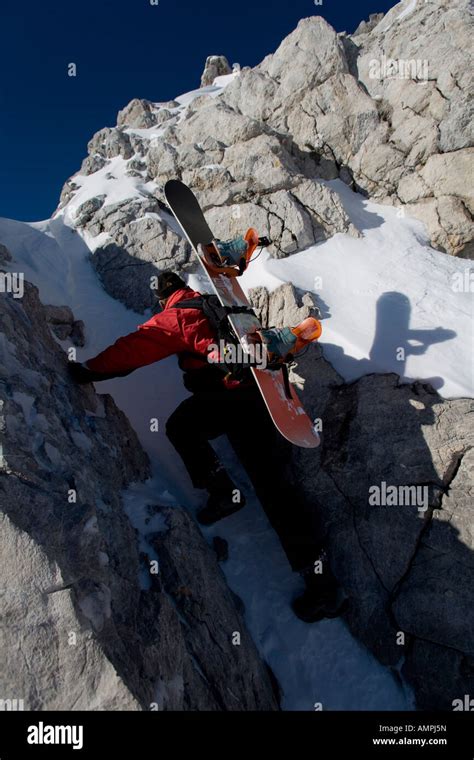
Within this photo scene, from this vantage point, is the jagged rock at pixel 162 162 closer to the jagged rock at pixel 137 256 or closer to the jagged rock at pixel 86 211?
the jagged rock at pixel 86 211

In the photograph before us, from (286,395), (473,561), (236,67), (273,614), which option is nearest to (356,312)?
(286,395)

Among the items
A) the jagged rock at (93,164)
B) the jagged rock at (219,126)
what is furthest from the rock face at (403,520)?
the jagged rock at (93,164)

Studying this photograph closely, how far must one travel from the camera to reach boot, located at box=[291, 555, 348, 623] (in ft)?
17.7

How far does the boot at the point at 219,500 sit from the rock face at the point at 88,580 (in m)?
0.47

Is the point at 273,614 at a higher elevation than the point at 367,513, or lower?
lower

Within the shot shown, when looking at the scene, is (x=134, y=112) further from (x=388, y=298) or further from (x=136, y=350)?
(x=136, y=350)

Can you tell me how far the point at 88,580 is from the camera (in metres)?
3.67

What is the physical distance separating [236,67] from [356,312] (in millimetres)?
18586

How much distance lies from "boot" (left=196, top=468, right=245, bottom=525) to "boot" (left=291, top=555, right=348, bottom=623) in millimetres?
1194

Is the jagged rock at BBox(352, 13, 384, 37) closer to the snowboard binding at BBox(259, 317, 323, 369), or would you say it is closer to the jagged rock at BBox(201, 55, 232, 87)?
the jagged rock at BBox(201, 55, 232, 87)

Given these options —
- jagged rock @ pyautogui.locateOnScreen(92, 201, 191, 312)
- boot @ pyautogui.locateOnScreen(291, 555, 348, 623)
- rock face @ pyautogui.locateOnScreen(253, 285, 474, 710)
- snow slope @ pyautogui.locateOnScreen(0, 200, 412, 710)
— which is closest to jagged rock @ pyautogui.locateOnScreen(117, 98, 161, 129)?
jagged rock @ pyautogui.locateOnScreen(92, 201, 191, 312)

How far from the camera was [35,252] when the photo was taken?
926 centimetres

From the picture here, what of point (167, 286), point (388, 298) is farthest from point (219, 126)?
point (167, 286)
